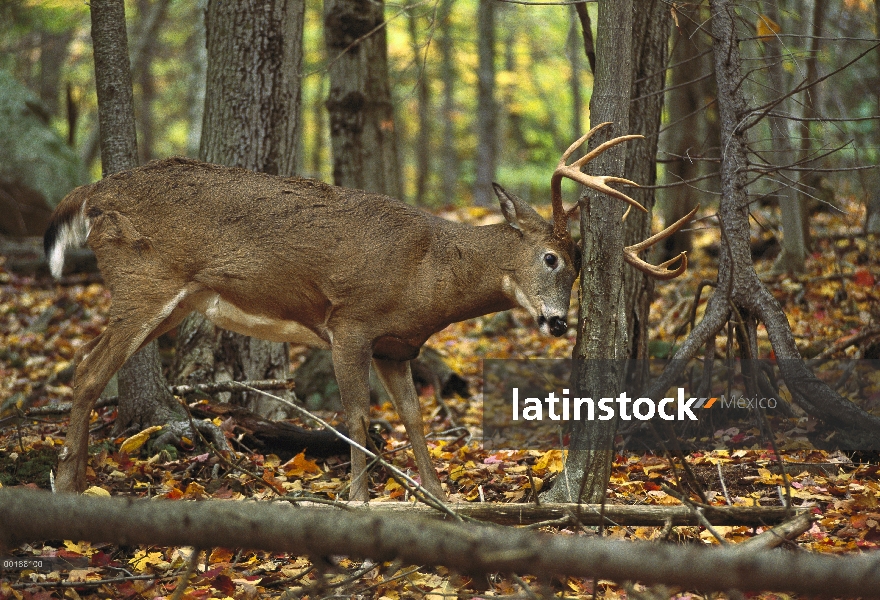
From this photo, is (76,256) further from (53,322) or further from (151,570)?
(151,570)

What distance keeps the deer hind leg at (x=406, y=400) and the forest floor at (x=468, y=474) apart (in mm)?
391

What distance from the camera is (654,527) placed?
4586 mm

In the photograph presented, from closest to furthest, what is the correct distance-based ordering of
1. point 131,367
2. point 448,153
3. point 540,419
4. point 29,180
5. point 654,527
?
point 654,527 → point 131,367 → point 540,419 → point 29,180 → point 448,153

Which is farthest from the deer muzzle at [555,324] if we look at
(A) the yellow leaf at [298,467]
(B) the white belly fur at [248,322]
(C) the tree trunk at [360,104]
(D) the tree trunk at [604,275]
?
(C) the tree trunk at [360,104]

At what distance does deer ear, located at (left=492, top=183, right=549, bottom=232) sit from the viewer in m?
5.82

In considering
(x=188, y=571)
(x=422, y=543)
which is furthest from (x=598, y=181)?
(x=188, y=571)

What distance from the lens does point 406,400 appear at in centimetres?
621

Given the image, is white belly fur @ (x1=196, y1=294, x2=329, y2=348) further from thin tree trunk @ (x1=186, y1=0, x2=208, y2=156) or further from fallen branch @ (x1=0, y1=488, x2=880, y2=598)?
thin tree trunk @ (x1=186, y1=0, x2=208, y2=156)

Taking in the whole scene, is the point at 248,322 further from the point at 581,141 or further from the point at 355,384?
the point at 581,141

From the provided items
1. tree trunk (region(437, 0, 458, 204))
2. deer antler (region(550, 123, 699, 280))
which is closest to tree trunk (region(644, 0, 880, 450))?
deer antler (region(550, 123, 699, 280))

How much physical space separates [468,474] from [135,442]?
2482 millimetres

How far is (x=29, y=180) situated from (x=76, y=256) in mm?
2352

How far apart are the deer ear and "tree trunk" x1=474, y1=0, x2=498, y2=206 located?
12.6 m

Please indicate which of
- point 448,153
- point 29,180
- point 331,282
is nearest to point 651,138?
point 331,282
